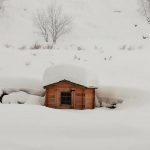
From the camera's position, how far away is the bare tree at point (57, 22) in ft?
91.2

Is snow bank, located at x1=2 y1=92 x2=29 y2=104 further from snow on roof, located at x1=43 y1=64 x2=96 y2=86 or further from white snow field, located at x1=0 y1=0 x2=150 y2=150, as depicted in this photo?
snow on roof, located at x1=43 y1=64 x2=96 y2=86

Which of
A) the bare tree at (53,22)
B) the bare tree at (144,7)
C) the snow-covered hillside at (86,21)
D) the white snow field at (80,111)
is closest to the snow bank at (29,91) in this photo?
the white snow field at (80,111)

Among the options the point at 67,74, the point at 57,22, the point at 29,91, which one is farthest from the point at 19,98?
the point at 57,22

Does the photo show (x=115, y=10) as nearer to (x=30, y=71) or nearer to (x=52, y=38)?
(x=52, y=38)

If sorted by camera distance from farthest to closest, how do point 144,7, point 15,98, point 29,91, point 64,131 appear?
point 144,7, point 29,91, point 15,98, point 64,131

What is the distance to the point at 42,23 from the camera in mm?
28531

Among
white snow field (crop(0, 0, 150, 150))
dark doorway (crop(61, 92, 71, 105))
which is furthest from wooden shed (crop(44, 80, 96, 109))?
white snow field (crop(0, 0, 150, 150))

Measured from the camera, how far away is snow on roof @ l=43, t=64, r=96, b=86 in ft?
24.1

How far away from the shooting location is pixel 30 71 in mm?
10055

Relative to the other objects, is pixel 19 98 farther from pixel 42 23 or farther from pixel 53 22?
pixel 53 22

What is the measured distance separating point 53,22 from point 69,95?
72.1 feet

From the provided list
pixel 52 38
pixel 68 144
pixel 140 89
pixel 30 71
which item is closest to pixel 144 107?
pixel 140 89

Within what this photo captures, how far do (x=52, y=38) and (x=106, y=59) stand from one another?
16.8 m

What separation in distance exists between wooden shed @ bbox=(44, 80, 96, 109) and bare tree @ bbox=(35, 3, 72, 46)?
64.1 ft
